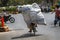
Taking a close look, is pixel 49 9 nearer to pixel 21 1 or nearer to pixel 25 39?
pixel 21 1

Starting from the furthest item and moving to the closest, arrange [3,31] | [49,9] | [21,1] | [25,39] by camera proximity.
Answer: [21,1] → [49,9] → [3,31] → [25,39]

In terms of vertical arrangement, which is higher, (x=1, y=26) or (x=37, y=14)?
(x=37, y=14)

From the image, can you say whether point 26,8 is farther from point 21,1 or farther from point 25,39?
point 21,1

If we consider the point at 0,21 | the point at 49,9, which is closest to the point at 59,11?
the point at 0,21

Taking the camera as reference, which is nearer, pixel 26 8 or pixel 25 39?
pixel 25 39

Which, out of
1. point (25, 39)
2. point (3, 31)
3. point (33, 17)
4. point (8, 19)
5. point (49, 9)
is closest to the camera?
point (25, 39)

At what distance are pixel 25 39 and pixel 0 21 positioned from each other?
19.2ft

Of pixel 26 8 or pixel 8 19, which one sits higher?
pixel 26 8

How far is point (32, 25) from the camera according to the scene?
1509 centimetres

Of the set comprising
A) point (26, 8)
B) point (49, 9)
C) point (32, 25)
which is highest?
point (26, 8)

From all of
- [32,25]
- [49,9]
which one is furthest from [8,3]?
[32,25]

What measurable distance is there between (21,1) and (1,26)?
147 feet

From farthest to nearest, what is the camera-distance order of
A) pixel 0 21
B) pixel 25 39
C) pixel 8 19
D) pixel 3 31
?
pixel 8 19 → pixel 0 21 → pixel 3 31 → pixel 25 39

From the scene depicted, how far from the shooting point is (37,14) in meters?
14.6
